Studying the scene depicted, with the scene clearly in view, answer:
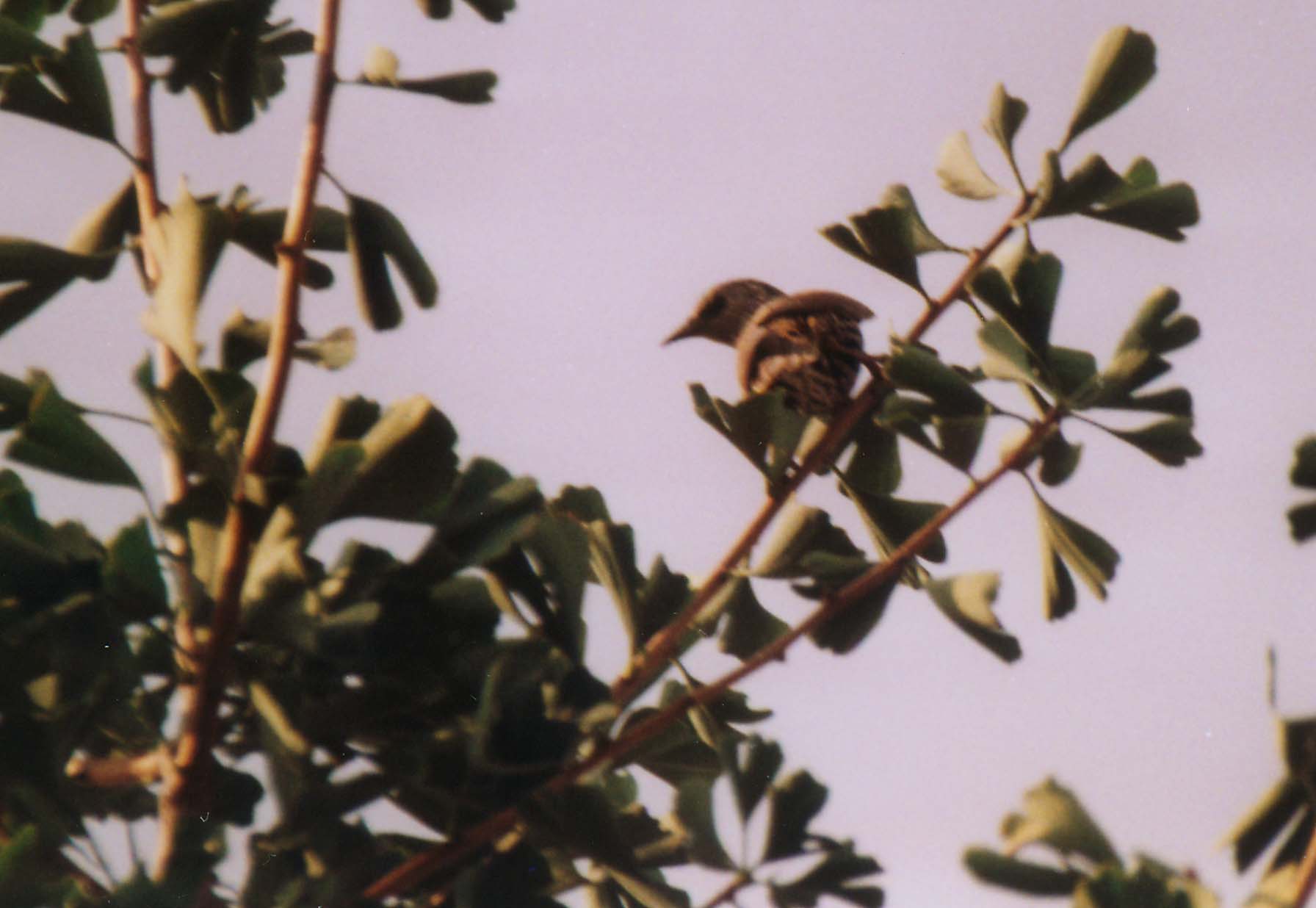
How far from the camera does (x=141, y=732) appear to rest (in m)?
1.96

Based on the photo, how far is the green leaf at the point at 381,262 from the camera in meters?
2.12

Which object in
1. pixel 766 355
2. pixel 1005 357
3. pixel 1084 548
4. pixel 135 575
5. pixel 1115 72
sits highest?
pixel 1115 72

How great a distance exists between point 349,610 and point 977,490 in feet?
2.50

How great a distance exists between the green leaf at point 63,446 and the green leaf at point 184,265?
0.50 feet

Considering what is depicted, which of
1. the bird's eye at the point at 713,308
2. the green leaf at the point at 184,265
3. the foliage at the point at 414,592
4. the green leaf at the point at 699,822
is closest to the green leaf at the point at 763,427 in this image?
the foliage at the point at 414,592

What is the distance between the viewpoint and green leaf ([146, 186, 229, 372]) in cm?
183

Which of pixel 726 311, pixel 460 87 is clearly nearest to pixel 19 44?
pixel 460 87

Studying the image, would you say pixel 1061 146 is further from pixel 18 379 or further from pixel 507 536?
pixel 18 379

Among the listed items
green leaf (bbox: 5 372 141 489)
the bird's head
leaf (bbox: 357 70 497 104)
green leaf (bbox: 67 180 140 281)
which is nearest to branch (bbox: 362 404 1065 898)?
green leaf (bbox: 5 372 141 489)

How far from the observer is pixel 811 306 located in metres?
3.03

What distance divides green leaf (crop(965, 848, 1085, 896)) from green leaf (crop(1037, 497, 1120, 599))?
797mm

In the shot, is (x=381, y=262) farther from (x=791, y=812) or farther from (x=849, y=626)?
(x=791, y=812)

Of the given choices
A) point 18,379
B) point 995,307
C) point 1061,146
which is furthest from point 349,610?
point 1061,146

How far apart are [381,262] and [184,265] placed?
0.36 m
